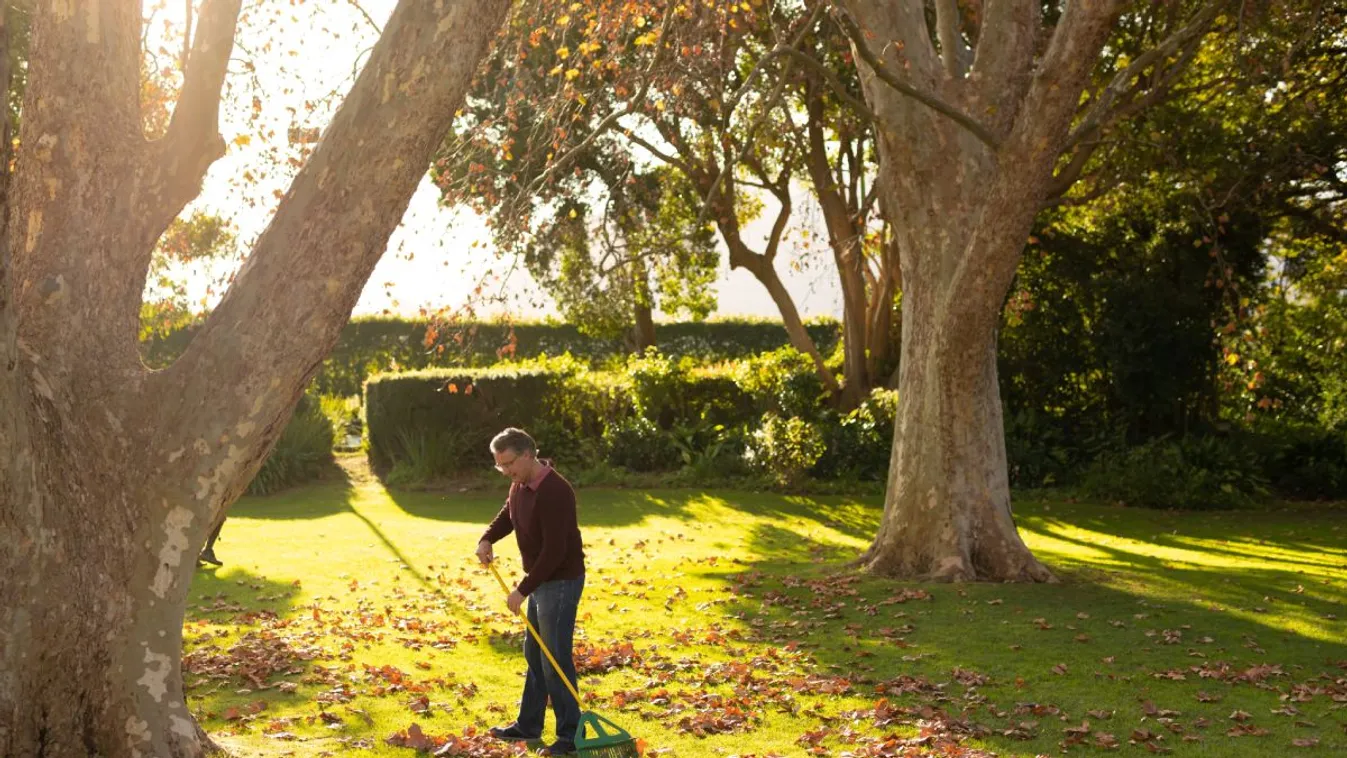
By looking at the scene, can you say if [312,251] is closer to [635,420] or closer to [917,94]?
[917,94]

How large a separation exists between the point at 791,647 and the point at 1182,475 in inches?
466

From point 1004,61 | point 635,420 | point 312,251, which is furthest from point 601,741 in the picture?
point 635,420

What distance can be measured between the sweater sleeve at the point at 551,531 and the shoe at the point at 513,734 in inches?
39.8

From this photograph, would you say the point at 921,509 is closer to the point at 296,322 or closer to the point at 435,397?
the point at 296,322

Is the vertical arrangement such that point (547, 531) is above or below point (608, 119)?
below

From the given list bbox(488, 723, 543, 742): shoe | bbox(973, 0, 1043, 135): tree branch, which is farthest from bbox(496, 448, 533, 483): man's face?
bbox(973, 0, 1043, 135): tree branch

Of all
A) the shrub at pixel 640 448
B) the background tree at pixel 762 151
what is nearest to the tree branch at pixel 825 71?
the background tree at pixel 762 151

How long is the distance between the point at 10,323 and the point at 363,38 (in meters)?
7.27

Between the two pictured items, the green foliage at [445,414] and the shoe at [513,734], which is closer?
the shoe at [513,734]

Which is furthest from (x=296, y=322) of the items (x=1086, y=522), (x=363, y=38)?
(x=1086, y=522)

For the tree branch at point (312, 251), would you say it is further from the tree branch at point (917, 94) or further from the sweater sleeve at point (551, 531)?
the tree branch at point (917, 94)

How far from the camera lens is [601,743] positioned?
22.2 ft

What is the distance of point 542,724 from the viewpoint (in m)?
7.69

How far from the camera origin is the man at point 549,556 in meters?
7.23
